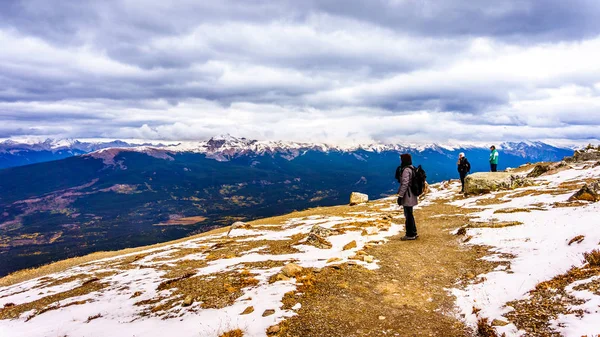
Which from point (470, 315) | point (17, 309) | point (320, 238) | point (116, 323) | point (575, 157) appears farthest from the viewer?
point (575, 157)

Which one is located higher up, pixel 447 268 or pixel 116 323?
pixel 116 323

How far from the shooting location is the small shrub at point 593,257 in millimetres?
8266

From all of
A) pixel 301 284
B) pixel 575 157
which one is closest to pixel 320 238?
pixel 301 284

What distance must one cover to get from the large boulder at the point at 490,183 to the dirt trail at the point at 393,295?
20.3m

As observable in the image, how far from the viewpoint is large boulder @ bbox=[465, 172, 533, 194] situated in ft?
106

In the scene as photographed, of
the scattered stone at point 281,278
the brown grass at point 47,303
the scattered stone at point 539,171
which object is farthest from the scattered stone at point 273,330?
the scattered stone at point 539,171

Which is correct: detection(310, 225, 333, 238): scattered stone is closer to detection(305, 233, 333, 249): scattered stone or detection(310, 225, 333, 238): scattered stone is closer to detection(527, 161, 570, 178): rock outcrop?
detection(305, 233, 333, 249): scattered stone

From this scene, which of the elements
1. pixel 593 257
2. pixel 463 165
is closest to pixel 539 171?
pixel 463 165

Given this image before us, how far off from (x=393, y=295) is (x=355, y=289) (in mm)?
1198

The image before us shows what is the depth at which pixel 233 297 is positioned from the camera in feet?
32.6

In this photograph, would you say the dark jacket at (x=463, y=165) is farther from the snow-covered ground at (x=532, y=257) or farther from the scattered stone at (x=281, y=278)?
the scattered stone at (x=281, y=278)

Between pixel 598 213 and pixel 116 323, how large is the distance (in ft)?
63.5

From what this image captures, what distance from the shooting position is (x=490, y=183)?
1282 inches

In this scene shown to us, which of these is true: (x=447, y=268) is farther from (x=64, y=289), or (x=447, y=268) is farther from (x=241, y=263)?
(x=64, y=289)
